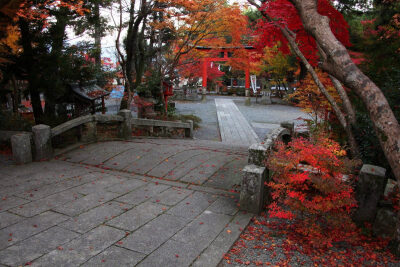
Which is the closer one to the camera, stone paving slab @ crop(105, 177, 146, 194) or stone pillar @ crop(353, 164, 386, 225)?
stone pillar @ crop(353, 164, 386, 225)

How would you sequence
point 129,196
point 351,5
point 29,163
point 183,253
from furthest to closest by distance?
point 351,5
point 29,163
point 129,196
point 183,253

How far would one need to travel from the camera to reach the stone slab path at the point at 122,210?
362 cm

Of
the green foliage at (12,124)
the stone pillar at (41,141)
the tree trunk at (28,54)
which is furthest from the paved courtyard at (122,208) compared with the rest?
the tree trunk at (28,54)

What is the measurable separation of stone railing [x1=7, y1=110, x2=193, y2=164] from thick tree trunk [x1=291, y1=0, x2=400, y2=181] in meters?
6.76

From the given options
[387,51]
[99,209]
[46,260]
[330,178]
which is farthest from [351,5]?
[46,260]

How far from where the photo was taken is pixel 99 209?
15.7ft

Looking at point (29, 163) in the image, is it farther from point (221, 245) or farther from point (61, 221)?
point (221, 245)

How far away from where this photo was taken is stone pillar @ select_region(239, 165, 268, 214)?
4.88 metres

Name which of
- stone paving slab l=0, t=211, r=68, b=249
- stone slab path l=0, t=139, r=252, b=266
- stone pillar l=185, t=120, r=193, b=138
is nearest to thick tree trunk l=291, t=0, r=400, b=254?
stone slab path l=0, t=139, r=252, b=266

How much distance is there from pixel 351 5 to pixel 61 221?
45.5ft

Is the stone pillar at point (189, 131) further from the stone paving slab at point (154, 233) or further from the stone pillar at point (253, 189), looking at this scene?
the stone paving slab at point (154, 233)

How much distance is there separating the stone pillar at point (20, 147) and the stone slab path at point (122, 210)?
28 cm

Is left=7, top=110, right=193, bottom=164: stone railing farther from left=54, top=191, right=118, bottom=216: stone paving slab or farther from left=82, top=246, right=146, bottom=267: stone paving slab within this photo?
left=82, top=246, right=146, bottom=267: stone paving slab

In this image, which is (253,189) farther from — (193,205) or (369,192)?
(369,192)
